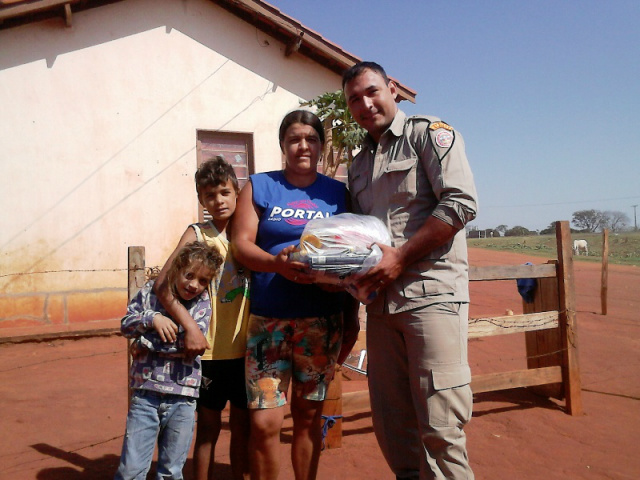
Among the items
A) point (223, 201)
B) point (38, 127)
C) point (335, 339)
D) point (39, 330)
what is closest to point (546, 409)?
A: point (335, 339)

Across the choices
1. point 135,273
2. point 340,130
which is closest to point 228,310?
point 135,273

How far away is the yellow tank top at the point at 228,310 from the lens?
2.46 metres

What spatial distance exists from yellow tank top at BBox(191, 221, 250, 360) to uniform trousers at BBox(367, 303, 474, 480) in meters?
0.72

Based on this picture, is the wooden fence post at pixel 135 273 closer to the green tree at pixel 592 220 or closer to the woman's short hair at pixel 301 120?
the woman's short hair at pixel 301 120

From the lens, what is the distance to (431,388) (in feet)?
6.82

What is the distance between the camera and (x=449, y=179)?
2.05m

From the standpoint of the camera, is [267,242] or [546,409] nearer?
[267,242]

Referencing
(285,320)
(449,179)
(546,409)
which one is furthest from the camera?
(546,409)

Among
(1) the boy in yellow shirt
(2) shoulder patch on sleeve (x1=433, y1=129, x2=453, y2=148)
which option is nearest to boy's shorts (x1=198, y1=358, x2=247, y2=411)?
(1) the boy in yellow shirt

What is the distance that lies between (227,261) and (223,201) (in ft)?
1.00

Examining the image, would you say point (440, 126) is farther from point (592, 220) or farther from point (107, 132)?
point (592, 220)

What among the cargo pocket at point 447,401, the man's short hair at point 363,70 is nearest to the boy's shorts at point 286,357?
the cargo pocket at point 447,401

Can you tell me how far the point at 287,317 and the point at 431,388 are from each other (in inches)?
27.8

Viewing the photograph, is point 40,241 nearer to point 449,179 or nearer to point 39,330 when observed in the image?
point 39,330
